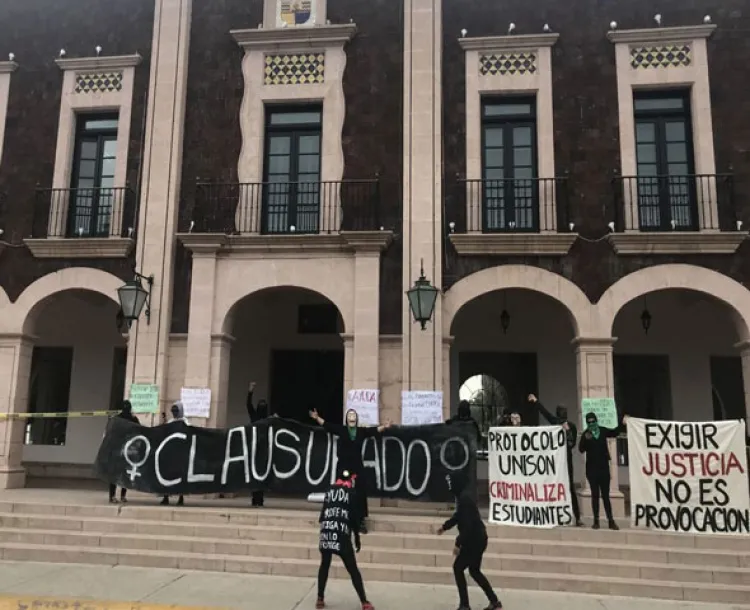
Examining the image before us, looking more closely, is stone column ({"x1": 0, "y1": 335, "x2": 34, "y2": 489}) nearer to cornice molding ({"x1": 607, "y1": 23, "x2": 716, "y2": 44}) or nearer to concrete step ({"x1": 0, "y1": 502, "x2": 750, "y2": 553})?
concrete step ({"x1": 0, "y1": 502, "x2": 750, "y2": 553})

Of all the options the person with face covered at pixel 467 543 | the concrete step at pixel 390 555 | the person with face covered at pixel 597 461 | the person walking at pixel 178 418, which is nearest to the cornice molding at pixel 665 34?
the person with face covered at pixel 597 461

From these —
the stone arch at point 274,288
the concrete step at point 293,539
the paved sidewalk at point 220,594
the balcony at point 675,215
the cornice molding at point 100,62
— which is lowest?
the paved sidewalk at point 220,594

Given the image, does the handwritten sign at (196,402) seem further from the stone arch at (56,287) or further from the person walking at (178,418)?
the stone arch at (56,287)

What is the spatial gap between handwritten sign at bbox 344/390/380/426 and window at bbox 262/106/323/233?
343 cm

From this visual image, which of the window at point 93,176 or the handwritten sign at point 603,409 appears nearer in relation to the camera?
the handwritten sign at point 603,409

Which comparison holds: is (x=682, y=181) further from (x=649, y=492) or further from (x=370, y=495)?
(x=370, y=495)

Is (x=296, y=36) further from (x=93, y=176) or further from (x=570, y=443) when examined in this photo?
(x=570, y=443)

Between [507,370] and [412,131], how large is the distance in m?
5.92

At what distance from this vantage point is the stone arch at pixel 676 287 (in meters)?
12.3

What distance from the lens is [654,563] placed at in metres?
8.99

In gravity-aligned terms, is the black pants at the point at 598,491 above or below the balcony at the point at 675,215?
below

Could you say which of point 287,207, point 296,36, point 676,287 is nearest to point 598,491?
point 676,287

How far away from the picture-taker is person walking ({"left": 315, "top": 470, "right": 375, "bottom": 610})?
709cm

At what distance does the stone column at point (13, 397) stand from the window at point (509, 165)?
9704 mm
